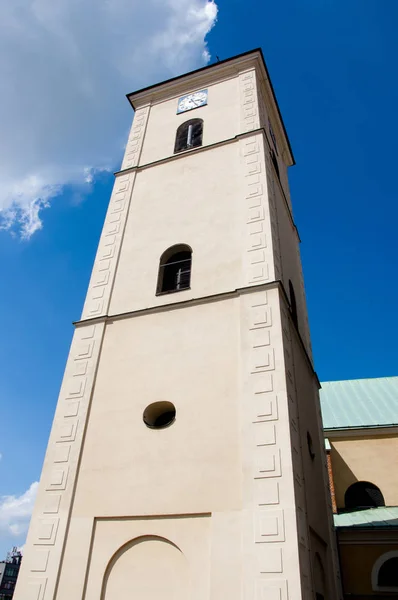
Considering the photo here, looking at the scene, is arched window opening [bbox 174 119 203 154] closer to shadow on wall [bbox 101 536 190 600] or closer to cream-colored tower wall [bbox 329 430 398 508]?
shadow on wall [bbox 101 536 190 600]

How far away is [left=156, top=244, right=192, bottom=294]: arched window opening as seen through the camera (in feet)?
35.0

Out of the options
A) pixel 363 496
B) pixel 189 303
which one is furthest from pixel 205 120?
pixel 363 496

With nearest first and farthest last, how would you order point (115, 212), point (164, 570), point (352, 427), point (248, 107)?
1. point (164, 570)
2. point (115, 212)
3. point (248, 107)
4. point (352, 427)

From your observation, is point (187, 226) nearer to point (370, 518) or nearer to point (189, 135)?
point (189, 135)

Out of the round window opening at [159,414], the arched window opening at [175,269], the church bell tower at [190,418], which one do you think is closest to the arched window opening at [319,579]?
the church bell tower at [190,418]

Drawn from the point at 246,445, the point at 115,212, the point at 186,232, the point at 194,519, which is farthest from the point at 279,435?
the point at 115,212

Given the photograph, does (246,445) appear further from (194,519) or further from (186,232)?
(186,232)

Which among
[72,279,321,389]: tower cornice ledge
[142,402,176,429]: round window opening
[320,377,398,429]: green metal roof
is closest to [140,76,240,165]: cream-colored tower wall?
[72,279,321,389]: tower cornice ledge

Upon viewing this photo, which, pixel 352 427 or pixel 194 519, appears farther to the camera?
pixel 352 427

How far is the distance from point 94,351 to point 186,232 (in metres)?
3.58

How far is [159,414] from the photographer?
28.9 ft

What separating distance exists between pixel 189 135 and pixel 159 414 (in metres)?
9.33

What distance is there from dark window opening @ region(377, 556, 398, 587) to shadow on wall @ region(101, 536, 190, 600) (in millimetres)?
8809

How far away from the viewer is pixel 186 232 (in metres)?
11.3
